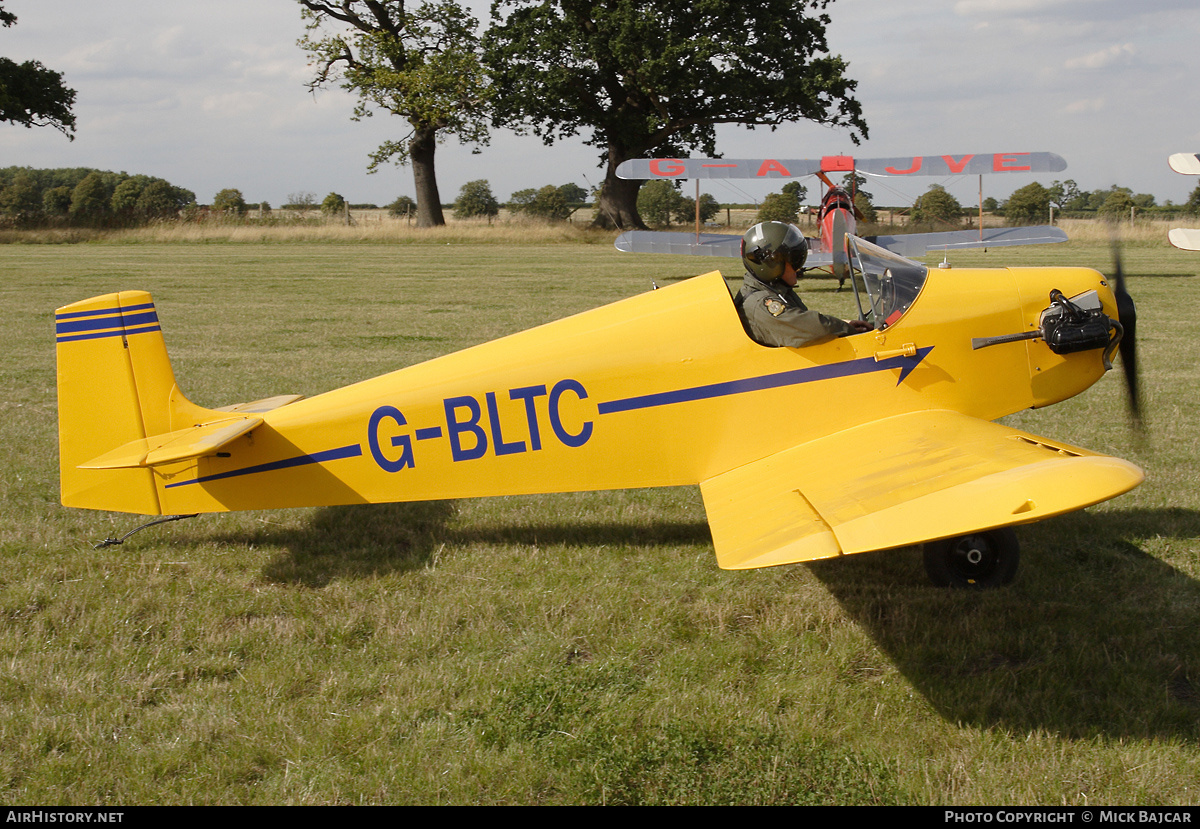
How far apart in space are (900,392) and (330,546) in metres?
3.60

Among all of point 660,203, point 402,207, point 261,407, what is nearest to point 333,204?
point 402,207

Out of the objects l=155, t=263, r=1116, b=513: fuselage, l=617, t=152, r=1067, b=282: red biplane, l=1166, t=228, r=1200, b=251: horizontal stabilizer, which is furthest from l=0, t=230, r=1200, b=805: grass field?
l=617, t=152, r=1067, b=282: red biplane

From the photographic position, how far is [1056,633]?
13.9ft

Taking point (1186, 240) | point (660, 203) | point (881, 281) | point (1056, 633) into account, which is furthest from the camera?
point (660, 203)

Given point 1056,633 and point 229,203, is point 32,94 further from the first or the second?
point 1056,633

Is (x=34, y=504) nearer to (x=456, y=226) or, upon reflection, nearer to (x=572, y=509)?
(x=572, y=509)

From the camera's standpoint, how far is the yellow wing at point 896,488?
315 centimetres

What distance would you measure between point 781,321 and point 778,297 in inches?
6.1

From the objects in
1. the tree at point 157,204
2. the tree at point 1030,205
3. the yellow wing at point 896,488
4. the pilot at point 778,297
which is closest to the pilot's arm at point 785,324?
the pilot at point 778,297

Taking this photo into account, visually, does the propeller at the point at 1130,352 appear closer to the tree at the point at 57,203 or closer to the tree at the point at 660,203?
the tree at the point at 660,203

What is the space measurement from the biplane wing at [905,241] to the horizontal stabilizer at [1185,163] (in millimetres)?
3323

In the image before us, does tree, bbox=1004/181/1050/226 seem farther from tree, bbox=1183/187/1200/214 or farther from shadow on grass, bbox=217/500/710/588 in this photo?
shadow on grass, bbox=217/500/710/588

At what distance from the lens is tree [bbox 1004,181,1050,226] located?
142 feet

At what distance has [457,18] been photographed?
4541cm
